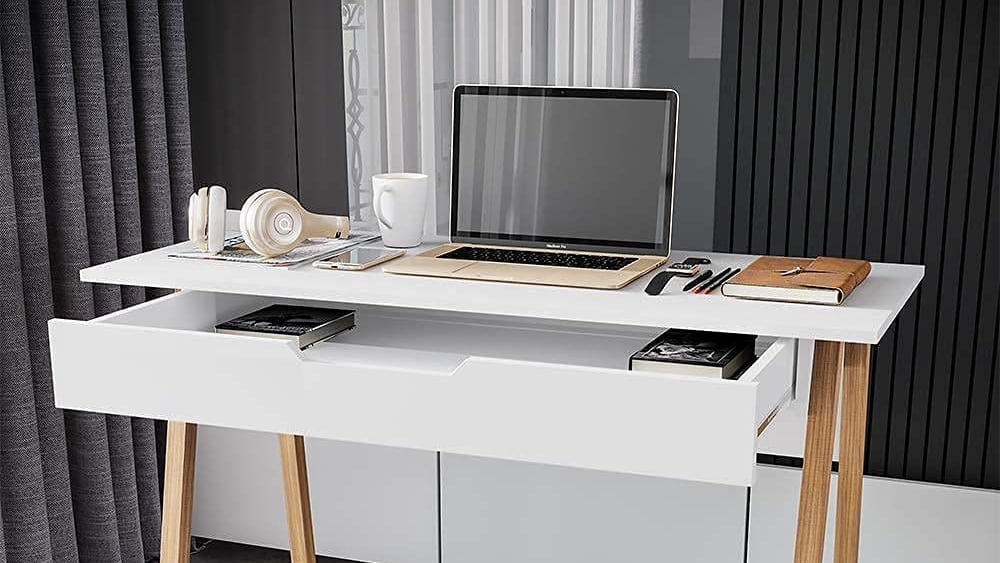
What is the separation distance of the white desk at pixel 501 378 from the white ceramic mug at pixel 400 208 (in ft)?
0.58

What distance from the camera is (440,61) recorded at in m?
2.30

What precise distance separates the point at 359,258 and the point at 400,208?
0.44ft

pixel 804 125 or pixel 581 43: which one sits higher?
pixel 581 43

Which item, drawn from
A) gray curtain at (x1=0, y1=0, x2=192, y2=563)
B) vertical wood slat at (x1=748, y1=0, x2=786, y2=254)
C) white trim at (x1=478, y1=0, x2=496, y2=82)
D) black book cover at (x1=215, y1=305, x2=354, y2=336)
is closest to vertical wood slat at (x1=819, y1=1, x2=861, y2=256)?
vertical wood slat at (x1=748, y1=0, x2=786, y2=254)

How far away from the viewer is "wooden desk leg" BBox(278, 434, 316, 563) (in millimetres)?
2100

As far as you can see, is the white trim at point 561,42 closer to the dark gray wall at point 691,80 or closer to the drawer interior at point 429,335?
the dark gray wall at point 691,80

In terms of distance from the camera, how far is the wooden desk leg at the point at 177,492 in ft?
6.14

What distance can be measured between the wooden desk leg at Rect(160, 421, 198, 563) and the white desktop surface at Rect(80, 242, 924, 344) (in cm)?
29

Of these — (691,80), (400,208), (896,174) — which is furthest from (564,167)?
(896,174)

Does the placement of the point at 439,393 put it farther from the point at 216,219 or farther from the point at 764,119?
the point at 764,119

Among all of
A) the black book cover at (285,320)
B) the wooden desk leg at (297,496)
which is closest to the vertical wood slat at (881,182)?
the black book cover at (285,320)

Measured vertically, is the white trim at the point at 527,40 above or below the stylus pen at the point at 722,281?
above

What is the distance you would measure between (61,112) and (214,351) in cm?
75

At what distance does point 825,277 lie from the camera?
5.14 ft
